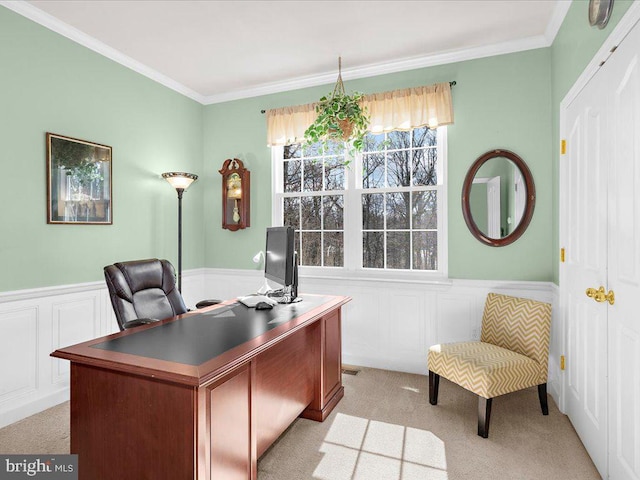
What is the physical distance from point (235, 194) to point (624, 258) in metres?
3.27

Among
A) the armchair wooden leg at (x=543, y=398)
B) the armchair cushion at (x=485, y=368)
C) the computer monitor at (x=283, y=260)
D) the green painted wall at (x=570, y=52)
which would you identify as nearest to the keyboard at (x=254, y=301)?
the computer monitor at (x=283, y=260)

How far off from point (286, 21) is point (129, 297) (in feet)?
7.21

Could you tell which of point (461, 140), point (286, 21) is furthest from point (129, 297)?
point (461, 140)

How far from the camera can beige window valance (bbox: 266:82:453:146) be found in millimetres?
3209

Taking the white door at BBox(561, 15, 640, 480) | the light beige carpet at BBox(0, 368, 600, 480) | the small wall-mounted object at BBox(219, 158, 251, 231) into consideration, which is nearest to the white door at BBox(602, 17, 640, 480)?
the white door at BBox(561, 15, 640, 480)

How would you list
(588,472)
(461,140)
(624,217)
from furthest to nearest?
(461,140) < (588,472) < (624,217)

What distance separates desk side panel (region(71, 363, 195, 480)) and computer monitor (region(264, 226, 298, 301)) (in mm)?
1172

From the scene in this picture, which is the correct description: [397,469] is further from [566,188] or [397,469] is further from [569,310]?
[566,188]

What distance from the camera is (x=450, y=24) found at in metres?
2.80

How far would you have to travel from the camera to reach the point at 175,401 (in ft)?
4.54

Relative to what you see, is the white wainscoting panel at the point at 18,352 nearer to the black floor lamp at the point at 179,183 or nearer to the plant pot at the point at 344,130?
the black floor lamp at the point at 179,183

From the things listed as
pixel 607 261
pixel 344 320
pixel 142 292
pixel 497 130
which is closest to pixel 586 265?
pixel 607 261

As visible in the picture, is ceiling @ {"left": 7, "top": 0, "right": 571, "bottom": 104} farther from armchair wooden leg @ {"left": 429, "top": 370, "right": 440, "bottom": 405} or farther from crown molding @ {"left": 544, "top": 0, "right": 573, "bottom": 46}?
armchair wooden leg @ {"left": 429, "top": 370, "right": 440, "bottom": 405}

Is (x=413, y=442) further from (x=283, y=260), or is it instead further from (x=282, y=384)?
(x=283, y=260)
